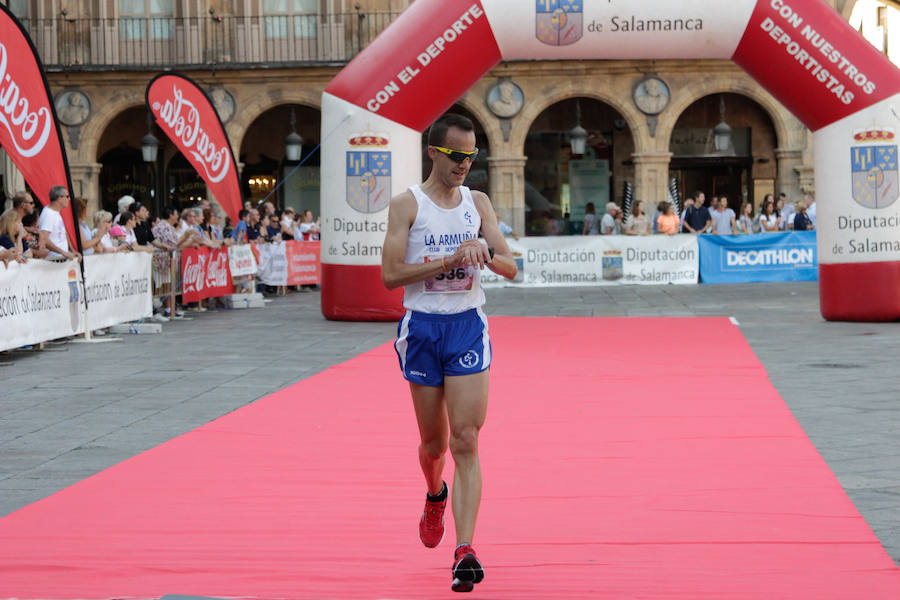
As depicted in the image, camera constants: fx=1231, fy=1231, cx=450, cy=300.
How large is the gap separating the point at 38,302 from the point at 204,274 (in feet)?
18.9

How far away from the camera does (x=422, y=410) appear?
455 cm

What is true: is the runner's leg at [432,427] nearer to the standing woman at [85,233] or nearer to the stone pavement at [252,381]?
the stone pavement at [252,381]

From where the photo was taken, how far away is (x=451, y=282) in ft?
14.7

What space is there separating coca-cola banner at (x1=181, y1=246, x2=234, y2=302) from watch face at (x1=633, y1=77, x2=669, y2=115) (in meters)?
13.5

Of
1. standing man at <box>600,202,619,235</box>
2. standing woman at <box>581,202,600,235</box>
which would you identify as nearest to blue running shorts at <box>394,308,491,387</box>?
standing man at <box>600,202,619,235</box>

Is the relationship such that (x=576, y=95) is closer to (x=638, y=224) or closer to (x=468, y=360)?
(x=638, y=224)

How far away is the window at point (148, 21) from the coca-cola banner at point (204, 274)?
41.5 feet

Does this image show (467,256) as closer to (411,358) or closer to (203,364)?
(411,358)

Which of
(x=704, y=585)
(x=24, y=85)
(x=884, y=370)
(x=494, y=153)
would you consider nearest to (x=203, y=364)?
(x=24, y=85)

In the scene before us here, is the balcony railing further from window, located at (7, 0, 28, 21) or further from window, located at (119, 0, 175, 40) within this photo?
window, located at (7, 0, 28, 21)

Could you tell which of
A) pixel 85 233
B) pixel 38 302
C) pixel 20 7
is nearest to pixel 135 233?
pixel 85 233

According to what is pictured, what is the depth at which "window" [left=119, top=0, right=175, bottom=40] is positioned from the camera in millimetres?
29172

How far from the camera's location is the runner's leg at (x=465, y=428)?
436 cm

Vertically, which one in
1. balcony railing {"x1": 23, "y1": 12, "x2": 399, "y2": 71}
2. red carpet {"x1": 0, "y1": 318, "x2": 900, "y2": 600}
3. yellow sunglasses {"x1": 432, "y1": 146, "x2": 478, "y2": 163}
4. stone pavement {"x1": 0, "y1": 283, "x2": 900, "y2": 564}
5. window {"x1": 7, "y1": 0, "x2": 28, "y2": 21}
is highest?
window {"x1": 7, "y1": 0, "x2": 28, "y2": 21}
